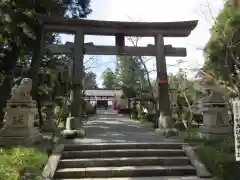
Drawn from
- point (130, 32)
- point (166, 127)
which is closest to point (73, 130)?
point (166, 127)

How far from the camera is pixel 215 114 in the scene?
387 inches

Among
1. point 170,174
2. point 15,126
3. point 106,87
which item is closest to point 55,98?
point 15,126

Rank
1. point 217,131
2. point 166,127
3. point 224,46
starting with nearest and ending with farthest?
point 217,131
point 166,127
point 224,46

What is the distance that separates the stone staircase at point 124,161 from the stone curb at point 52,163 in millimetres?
126

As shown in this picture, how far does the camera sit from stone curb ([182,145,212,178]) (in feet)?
23.5

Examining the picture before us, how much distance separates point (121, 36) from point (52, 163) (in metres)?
7.86

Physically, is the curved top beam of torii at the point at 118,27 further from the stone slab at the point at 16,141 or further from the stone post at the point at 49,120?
the stone slab at the point at 16,141

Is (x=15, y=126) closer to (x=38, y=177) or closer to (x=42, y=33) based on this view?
(x=38, y=177)

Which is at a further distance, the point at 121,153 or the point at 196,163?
the point at 121,153

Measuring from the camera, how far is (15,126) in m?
9.03

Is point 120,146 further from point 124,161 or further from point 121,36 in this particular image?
point 121,36

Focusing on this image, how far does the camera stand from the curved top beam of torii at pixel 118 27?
12.9 m

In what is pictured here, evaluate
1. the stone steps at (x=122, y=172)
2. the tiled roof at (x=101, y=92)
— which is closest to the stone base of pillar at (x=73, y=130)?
the stone steps at (x=122, y=172)

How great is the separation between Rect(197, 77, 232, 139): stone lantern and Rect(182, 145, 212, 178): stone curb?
1.42m
